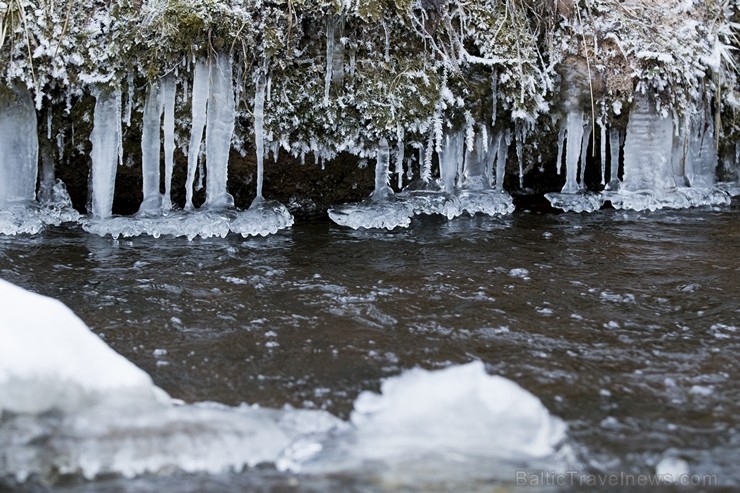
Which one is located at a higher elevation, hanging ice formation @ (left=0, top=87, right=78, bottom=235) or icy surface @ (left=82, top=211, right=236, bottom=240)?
hanging ice formation @ (left=0, top=87, right=78, bottom=235)

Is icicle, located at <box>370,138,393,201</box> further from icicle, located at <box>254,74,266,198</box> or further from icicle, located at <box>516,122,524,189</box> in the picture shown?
icicle, located at <box>516,122,524,189</box>

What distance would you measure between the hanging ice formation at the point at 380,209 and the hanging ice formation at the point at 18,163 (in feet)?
7.13

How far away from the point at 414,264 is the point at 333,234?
40.9 inches

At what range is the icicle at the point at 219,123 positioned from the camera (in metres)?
5.31

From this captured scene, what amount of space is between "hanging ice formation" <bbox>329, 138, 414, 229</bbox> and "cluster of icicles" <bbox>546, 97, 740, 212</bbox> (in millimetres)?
1365

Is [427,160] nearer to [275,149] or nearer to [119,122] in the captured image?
[275,149]

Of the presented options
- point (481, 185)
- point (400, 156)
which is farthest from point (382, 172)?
point (481, 185)

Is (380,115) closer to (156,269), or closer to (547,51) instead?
(547,51)

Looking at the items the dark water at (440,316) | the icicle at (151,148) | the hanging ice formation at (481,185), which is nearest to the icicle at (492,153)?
the hanging ice formation at (481,185)

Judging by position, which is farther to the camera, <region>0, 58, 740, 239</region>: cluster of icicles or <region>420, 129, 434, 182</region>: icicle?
<region>420, 129, 434, 182</region>: icicle

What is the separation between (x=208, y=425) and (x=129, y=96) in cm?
343

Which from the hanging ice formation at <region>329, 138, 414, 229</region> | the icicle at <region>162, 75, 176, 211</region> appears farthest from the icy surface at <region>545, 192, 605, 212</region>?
the icicle at <region>162, 75, 176, 211</region>

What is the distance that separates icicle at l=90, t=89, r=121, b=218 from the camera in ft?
17.4

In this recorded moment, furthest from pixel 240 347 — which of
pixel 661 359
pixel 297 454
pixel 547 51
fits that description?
pixel 547 51
